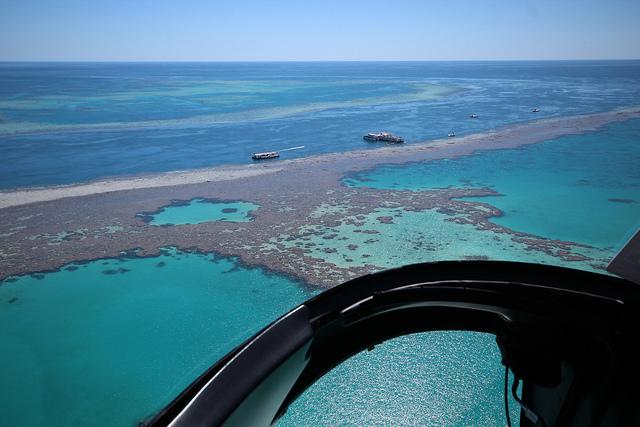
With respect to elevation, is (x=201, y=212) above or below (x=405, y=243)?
below

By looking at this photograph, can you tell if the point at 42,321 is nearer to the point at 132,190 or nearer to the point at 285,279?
the point at 285,279

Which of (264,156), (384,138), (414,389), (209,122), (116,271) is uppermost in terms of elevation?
(209,122)

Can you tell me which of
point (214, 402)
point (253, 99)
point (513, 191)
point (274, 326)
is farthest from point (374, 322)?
point (253, 99)

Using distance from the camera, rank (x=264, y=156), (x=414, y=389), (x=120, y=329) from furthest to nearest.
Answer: (x=264, y=156), (x=120, y=329), (x=414, y=389)

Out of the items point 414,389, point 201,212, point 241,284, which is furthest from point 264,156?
point 414,389

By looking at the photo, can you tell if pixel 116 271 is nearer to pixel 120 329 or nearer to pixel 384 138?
pixel 120 329

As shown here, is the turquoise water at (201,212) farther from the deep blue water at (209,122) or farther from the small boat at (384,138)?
the small boat at (384,138)

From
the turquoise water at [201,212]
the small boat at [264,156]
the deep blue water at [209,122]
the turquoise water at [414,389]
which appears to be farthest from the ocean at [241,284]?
the small boat at [264,156]
